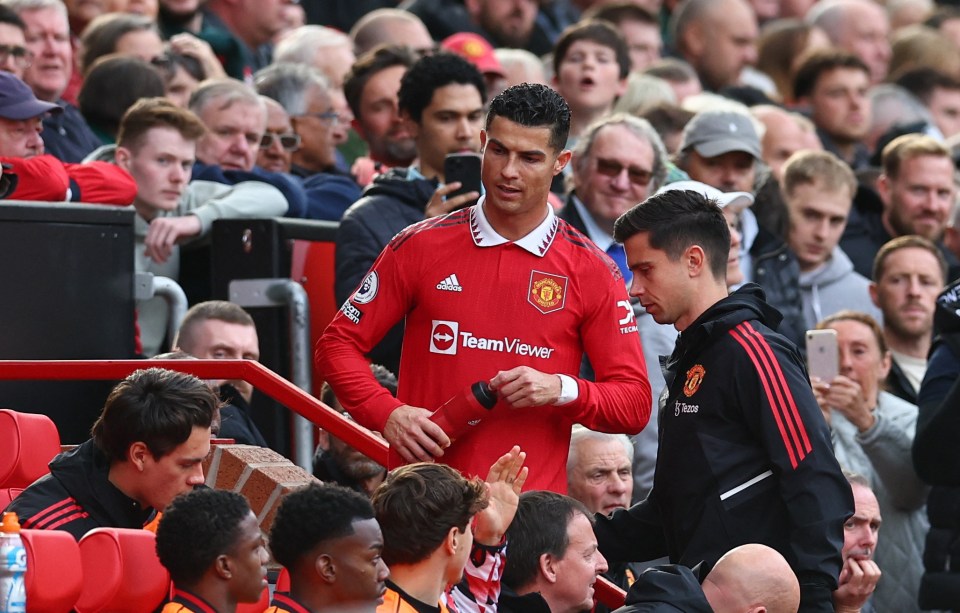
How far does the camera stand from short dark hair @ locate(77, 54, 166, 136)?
9.34m

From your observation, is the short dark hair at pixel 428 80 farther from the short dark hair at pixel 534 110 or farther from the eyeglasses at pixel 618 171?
the short dark hair at pixel 534 110

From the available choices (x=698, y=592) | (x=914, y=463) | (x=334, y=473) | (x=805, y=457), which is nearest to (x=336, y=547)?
(x=698, y=592)

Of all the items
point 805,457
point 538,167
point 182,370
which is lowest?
point 182,370

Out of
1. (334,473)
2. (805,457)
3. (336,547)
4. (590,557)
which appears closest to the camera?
(336,547)

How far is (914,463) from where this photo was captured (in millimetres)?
8195

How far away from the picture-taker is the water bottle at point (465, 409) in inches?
231

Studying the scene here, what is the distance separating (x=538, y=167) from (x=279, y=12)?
22.4 ft

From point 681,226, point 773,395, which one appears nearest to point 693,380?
point 773,395

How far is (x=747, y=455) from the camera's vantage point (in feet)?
18.6

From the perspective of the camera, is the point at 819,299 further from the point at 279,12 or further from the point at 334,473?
the point at 279,12

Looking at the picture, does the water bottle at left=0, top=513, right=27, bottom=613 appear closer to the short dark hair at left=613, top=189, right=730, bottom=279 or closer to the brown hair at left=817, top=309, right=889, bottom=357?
the short dark hair at left=613, top=189, right=730, bottom=279

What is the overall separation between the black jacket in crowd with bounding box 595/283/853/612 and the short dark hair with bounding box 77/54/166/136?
14.3ft

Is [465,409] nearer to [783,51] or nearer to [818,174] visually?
[818,174]

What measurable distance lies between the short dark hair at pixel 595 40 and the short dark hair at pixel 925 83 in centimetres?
410
